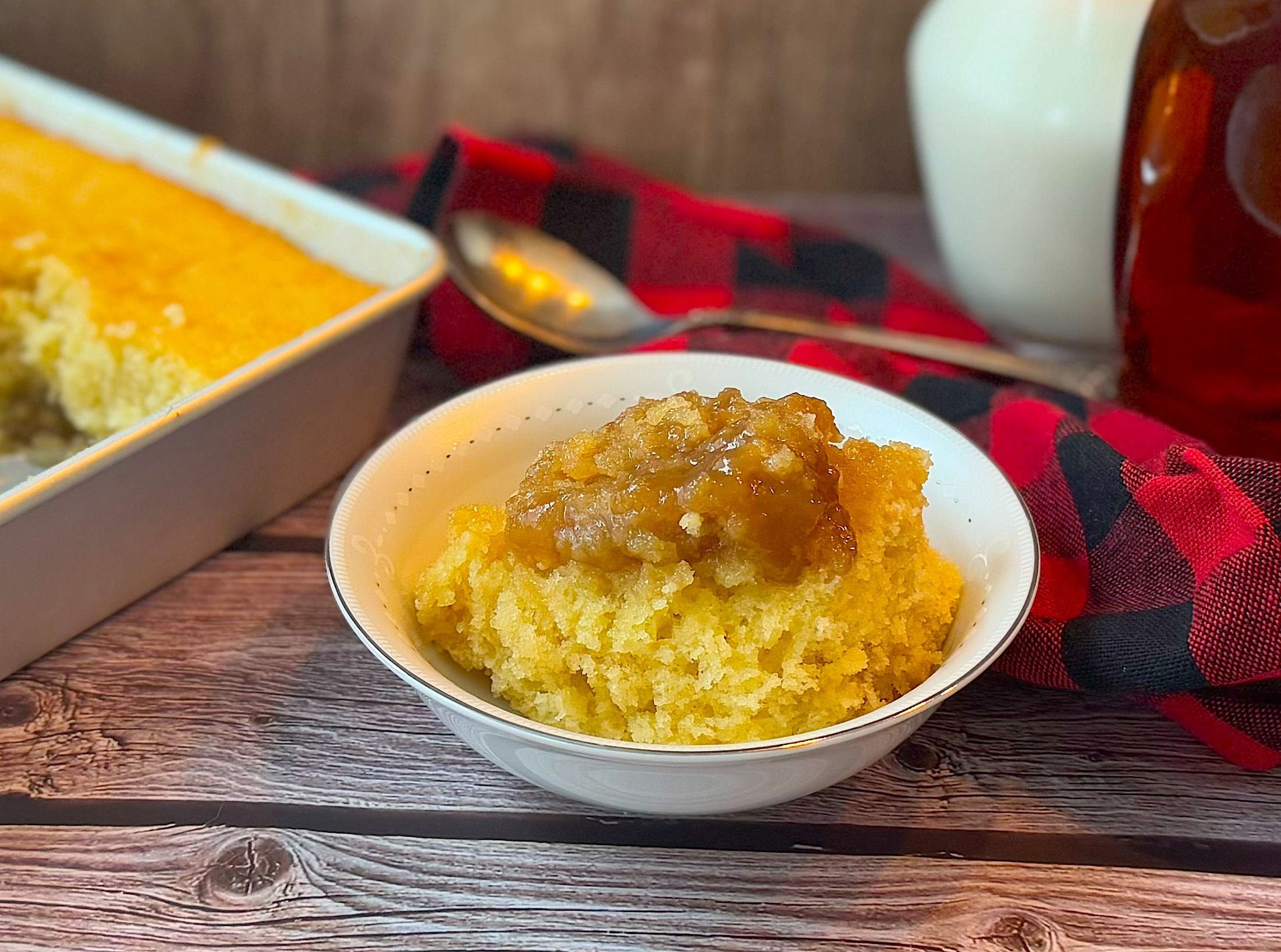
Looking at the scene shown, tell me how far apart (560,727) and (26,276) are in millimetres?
813

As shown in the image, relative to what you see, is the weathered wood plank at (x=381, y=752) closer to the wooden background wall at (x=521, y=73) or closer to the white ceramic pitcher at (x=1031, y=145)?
the white ceramic pitcher at (x=1031, y=145)

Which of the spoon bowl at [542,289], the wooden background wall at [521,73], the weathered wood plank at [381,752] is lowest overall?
the weathered wood plank at [381,752]

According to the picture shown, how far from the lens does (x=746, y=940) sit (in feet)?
2.44

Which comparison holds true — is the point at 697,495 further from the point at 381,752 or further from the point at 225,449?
the point at 225,449

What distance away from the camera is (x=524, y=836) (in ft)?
2.66

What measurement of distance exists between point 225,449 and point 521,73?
0.98m

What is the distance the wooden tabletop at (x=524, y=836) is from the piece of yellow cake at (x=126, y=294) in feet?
0.94

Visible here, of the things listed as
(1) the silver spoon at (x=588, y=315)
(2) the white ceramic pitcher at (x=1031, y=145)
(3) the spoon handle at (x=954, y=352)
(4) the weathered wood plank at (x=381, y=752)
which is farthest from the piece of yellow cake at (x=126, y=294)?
(2) the white ceramic pitcher at (x=1031, y=145)

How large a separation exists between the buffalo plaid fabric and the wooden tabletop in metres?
0.07

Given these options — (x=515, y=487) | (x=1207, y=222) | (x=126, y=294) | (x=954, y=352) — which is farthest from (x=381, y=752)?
(x=1207, y=222)

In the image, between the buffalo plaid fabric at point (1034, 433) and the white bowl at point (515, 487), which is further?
the buffalo plaid fabric at point (1034, 433)

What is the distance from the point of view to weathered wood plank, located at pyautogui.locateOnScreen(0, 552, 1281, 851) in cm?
84

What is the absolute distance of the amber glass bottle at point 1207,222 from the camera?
102 centimetres

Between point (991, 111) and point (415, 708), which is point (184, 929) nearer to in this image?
point (415, 708)
